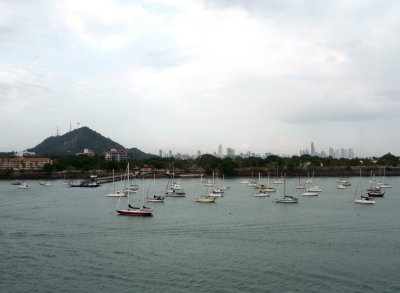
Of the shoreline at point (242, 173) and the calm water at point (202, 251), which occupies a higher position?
the shoreline at point (242, 173)

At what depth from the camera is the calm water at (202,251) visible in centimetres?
1892

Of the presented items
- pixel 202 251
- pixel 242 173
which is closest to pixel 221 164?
pixel 242 173

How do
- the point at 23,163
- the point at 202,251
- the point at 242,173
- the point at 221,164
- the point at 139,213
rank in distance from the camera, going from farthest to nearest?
the point at 23,163 < the point at 242,173 < the point at 221,164 < the point at 139,213 < the point at 202,251

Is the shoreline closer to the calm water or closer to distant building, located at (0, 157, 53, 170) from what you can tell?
distant building, located at (0, 157, 53, 170)

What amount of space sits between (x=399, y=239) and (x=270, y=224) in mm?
8512

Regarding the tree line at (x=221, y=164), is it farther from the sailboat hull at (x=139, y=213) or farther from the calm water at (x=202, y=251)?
the sailboat hull at (x=139, y=213)

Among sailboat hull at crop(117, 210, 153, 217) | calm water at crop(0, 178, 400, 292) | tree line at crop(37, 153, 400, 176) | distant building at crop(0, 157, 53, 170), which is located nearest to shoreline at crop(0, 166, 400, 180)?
tree line at crop(37, 153, 400, 176)

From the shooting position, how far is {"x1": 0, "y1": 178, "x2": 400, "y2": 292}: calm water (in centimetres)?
1892

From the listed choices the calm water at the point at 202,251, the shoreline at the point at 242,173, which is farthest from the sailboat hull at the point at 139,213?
the shoreline at the point at 242,173

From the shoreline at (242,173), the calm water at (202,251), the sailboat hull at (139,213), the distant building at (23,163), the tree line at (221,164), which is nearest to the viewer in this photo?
the calm water at (202,251)

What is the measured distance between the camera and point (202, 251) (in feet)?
79.8

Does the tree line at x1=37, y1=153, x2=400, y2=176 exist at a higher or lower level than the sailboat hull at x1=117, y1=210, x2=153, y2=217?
higher

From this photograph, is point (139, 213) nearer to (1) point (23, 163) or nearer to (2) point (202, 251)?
(2) point (202, 251)

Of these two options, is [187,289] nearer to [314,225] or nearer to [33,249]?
[33,249]
